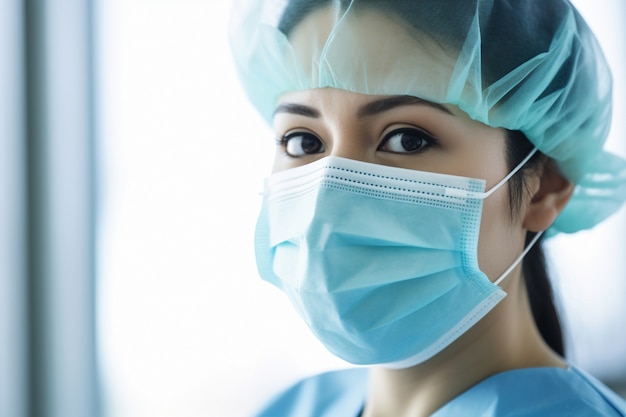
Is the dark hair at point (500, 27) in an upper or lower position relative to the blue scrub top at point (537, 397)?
upper

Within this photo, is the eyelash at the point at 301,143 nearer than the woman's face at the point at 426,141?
No

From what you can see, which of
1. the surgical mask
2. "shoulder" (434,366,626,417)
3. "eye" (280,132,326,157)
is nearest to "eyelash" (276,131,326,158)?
"eye" (280,132,326,157)

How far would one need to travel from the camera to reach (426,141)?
1.09 m

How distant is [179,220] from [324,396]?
26.5 inches

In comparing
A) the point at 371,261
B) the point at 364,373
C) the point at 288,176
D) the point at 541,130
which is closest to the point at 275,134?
the point at 288,176

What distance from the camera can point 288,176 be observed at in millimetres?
1201

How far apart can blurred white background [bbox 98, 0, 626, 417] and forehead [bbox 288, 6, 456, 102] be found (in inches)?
28.4

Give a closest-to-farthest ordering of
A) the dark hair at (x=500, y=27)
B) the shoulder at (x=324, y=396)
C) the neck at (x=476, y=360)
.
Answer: the dark hair at (x=500, y=27) < the neck at (x=476, y=360) < the shoulder at (x=324, y=396)

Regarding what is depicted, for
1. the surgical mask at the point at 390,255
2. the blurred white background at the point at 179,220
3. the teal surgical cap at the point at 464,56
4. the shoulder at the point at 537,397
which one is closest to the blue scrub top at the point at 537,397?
the shoulder at the point at 537,397

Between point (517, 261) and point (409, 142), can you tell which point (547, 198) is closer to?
point (517, 261)

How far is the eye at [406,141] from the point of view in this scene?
3.57 feet

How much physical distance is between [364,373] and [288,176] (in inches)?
21.9

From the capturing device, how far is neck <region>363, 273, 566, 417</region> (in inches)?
46.0

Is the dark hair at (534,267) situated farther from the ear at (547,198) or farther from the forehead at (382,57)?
the forehead at (382,57)
